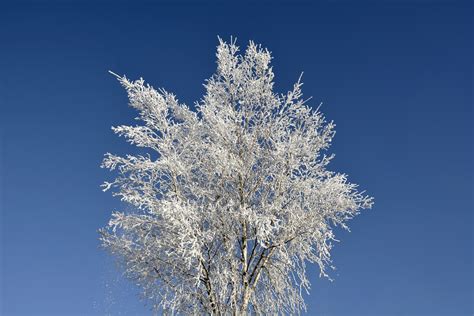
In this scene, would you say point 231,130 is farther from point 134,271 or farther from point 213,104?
point 134,271

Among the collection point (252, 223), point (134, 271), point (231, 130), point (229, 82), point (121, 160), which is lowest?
point (134, 271)

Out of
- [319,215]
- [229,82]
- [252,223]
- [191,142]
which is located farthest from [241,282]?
[229,82]

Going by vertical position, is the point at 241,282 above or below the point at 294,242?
below

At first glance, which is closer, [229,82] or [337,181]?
[337,181]

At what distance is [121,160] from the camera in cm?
1533

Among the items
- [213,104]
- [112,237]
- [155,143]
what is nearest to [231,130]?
[213,104]

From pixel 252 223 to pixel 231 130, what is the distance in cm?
259

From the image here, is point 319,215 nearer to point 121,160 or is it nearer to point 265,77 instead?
point 265,77

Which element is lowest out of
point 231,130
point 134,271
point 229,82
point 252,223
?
point 134,271

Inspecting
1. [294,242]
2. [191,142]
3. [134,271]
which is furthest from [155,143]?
[294,242]

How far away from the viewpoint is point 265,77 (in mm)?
16297

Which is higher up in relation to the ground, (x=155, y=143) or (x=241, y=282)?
(x=155, y=143)

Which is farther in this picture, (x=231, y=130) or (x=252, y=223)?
(x=231, y=130)

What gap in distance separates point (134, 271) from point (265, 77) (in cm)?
599
